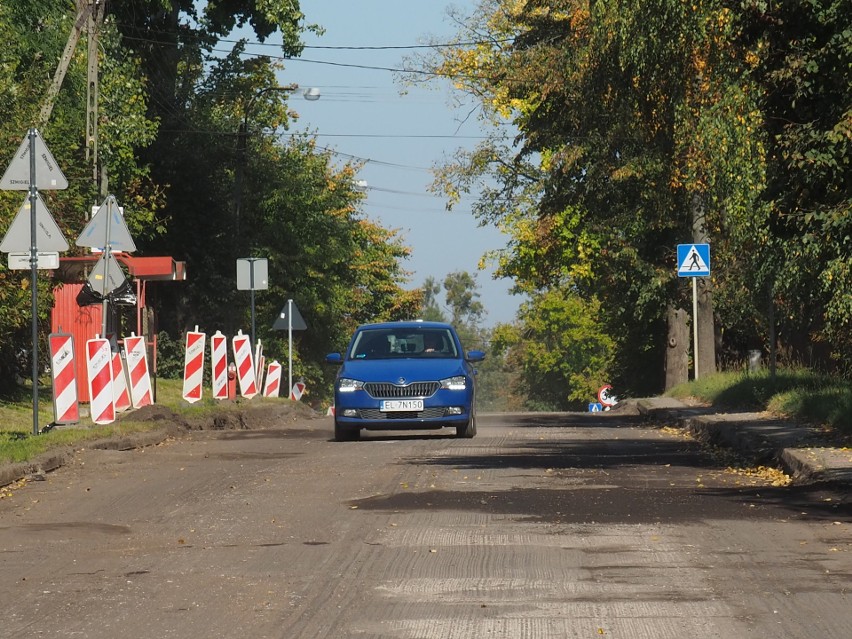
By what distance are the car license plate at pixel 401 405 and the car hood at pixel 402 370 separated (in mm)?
251

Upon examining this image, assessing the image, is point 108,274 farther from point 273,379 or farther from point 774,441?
point 273,379

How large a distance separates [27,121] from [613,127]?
390 inches

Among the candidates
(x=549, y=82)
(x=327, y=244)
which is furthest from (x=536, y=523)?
(x=327, y=244)

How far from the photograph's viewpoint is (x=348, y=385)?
1969cm

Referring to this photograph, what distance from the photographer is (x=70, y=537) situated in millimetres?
9555

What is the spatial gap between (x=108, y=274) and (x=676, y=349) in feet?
64.7

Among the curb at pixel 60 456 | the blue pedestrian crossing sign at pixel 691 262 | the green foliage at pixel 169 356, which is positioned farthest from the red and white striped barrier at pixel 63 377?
the green foliage at pixel 169 356

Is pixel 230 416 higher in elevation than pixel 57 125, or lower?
lower

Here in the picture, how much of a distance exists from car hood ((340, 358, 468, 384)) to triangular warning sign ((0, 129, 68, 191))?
495 cm

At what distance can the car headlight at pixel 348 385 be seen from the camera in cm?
1961

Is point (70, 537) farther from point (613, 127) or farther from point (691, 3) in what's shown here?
point (613, 127)

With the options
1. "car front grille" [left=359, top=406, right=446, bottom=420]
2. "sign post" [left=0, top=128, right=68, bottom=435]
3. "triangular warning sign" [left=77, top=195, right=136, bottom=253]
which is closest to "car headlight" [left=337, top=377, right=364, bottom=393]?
"car front grille" [left=359, top=406, right=446, bottom=420]

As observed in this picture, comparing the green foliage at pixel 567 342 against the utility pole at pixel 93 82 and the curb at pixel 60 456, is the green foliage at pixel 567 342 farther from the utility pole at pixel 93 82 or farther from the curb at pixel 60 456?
the curb at pixel 60 456

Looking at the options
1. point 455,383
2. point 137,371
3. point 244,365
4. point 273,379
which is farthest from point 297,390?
point 455,383
